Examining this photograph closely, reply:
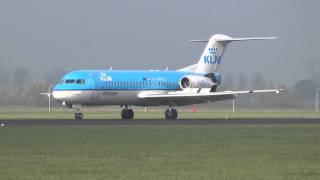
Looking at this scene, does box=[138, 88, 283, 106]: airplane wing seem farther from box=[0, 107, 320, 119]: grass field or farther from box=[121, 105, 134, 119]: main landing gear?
box=[0, 107, 320, 119]: grass field

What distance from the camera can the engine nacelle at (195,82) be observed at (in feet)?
211

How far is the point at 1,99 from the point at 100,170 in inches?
3089

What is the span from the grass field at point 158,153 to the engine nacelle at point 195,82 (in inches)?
868

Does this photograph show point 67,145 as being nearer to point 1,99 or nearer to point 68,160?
point 68,160

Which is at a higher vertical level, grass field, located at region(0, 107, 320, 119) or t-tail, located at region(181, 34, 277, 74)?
t-tail, located at region(181, 34, 277, 74)

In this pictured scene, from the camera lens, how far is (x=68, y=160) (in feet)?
83.5

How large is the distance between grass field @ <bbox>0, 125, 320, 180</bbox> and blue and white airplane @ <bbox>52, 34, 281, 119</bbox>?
63.2 feet

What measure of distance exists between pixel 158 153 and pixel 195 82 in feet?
119

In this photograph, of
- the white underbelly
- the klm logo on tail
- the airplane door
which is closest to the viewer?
the white underbelly

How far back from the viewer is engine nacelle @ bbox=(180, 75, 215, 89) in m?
64.3

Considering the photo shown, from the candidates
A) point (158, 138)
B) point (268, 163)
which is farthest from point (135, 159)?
point (158, 138)

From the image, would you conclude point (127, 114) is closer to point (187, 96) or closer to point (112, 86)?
point (112, 86)

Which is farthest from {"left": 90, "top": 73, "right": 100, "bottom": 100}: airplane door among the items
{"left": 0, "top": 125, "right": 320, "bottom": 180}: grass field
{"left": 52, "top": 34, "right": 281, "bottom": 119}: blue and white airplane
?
{"left": 0, "top": 125, "right": 320, "bottom": 180}: grass field

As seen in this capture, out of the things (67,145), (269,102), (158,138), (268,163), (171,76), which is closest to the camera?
(268,163)
